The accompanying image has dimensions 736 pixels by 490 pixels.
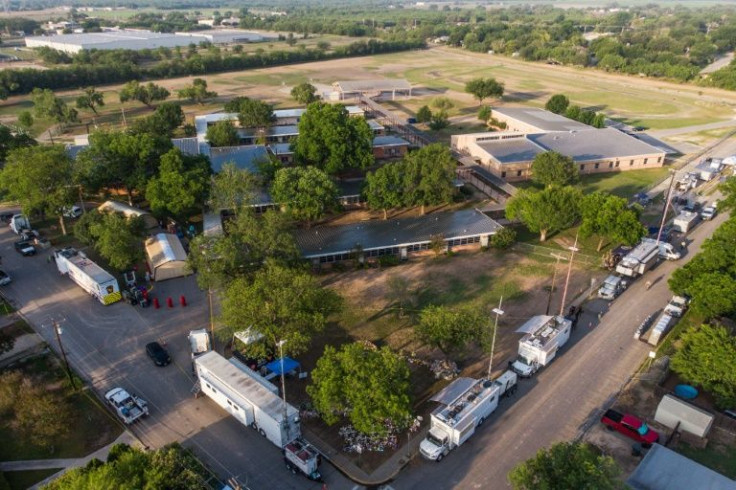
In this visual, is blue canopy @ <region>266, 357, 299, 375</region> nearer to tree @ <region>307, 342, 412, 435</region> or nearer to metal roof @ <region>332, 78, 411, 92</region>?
tree @ <region>307, 342, 412, 435</region>

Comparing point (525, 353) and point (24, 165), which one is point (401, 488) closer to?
point (525, 353)

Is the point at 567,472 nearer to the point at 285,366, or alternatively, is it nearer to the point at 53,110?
the point at 285,366

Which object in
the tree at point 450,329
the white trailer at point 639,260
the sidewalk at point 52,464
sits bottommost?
the sidewalk at point 52,464

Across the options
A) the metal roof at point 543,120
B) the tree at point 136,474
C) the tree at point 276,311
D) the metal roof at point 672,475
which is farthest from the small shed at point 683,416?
the metal roof at point 543,120

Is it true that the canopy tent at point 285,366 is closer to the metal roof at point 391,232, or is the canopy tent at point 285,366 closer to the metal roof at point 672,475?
the metal roof at point 391,232

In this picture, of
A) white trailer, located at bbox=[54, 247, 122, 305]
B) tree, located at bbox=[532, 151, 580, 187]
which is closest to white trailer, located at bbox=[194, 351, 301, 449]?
white trailer, located at bbox=[54, 247, 122, 305]

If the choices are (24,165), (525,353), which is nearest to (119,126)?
(24,165)
